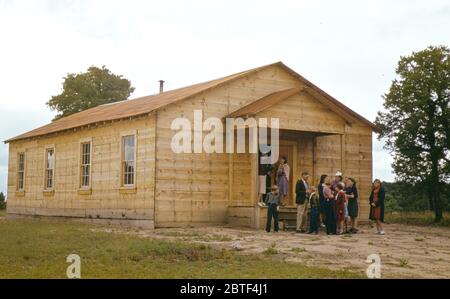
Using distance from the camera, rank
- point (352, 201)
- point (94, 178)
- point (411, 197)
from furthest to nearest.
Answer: point (411, 197)
point (94, 178)
point (352, 201)

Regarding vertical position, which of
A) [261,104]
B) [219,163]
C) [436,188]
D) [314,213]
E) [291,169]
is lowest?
[314,213]

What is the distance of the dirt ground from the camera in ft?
37.3

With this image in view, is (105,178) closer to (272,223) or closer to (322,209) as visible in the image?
(272,223)

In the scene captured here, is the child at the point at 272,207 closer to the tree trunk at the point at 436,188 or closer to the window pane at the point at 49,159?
the tree trunk at the point at 436,188

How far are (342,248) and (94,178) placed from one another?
12569mm

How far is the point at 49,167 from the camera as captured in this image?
28.0 m

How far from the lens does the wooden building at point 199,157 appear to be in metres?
20.4

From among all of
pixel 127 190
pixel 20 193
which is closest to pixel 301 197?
pixel 127 190

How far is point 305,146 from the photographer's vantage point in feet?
76.6

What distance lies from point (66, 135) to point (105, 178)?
169 inches

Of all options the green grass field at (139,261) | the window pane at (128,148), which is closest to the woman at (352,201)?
the green grass field at (139,261)

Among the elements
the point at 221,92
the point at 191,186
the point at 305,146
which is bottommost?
the point at 191,186

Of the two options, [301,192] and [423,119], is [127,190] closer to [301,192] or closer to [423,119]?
[301,192]
